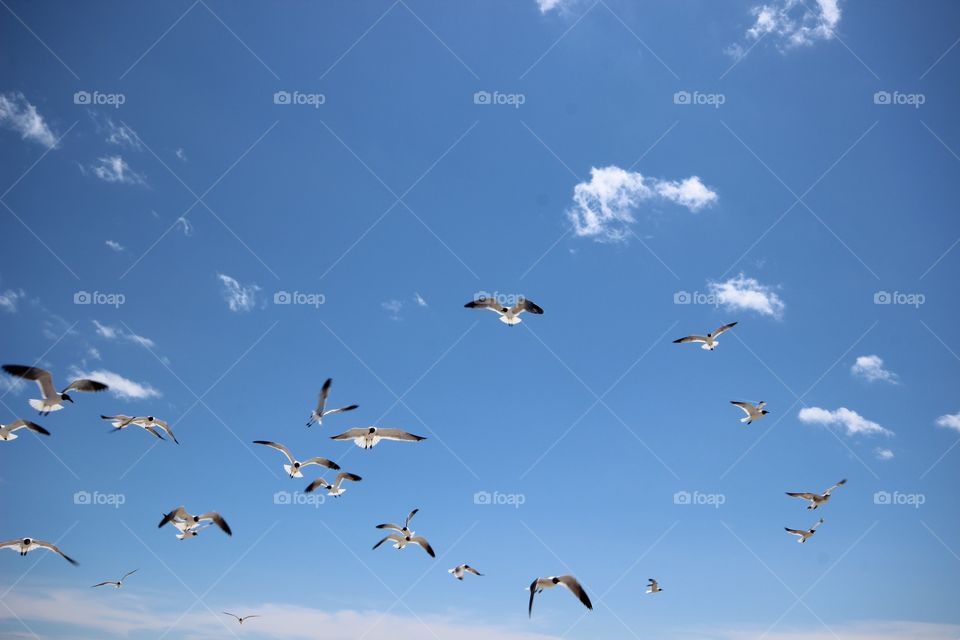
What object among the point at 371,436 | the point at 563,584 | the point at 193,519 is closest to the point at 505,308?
the point at 371,436

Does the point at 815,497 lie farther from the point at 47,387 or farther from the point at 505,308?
the point at 47,387

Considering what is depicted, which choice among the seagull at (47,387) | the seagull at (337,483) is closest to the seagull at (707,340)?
the seagull at (337,483)

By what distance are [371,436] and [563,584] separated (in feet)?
33.7

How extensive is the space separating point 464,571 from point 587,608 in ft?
39.0

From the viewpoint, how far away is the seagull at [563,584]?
2613 cm

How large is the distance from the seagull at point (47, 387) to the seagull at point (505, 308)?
1560 centimetres

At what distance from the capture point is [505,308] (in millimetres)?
30297

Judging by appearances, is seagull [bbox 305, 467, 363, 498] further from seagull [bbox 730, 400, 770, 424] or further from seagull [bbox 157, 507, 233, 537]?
seagull [bbox 730, 400, 770, 424]

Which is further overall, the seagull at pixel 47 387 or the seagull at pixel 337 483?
the seagull at pixel 337 483

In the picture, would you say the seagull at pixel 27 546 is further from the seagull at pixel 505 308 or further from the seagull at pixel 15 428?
the seagull at pixel 505 308

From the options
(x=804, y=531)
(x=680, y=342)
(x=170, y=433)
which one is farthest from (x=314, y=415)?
(x=804, y=531)

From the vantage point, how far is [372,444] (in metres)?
31.3

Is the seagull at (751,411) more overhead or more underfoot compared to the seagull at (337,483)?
more overhead

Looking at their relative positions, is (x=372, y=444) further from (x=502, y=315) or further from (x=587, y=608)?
(x=587, y=608)
